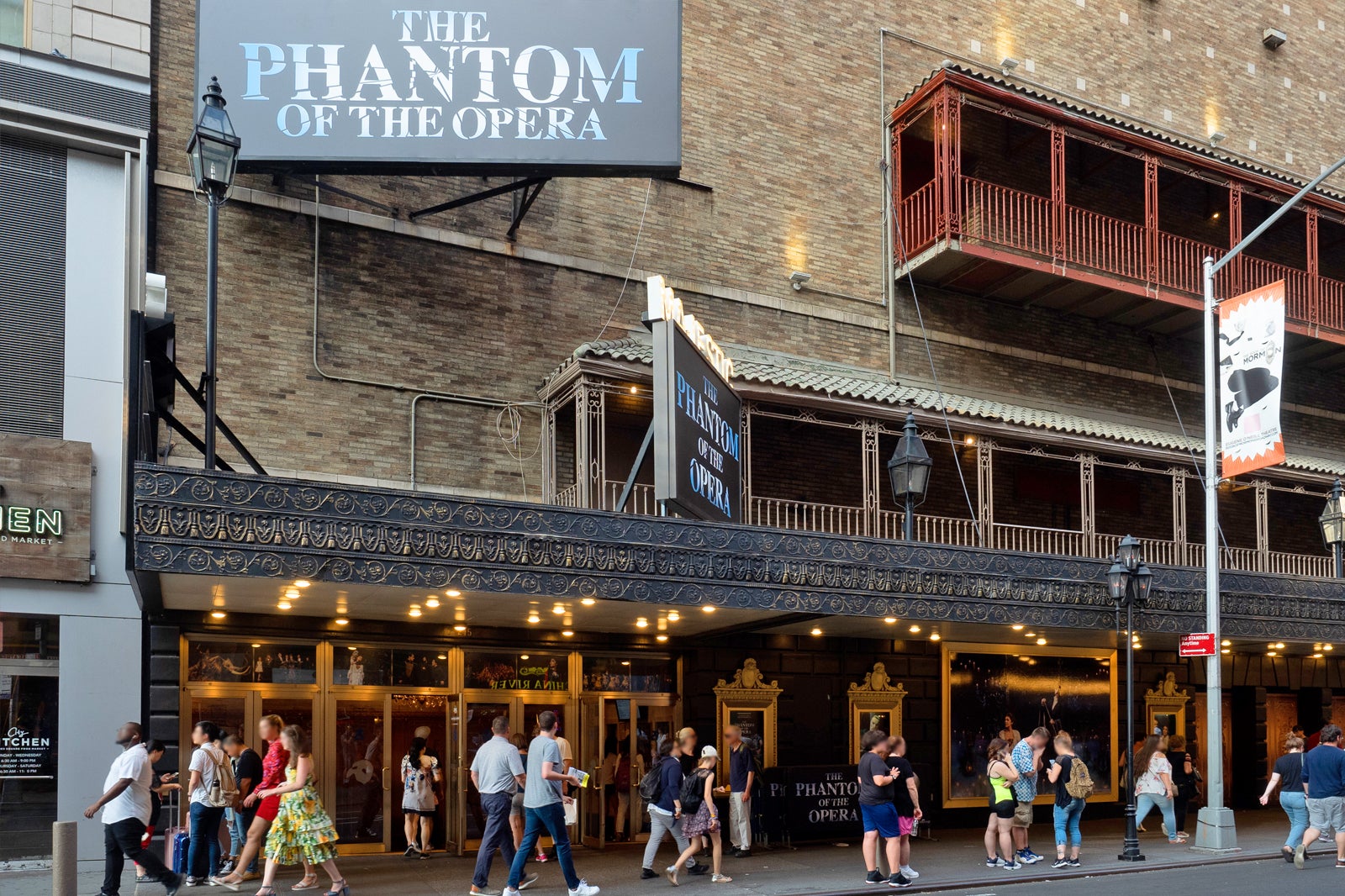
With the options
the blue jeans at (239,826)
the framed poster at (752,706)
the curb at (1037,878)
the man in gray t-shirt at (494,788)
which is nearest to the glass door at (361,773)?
the blue jeans at (239,826)

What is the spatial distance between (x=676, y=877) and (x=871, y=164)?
13.5m

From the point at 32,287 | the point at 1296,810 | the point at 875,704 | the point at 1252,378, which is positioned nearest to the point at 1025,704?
the point at 875,704

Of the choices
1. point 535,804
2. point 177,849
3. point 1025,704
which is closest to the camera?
point 535,804

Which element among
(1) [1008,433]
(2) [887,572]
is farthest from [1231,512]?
(2) [887,572]

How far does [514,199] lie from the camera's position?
739 inches

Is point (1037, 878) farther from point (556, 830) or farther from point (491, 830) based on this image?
point (491, 830)

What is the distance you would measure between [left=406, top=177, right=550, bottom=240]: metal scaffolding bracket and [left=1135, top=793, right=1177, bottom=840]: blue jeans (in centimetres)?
1200

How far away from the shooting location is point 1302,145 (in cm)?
2820

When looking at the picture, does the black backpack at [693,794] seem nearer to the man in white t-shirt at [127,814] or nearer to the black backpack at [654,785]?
the black backpack at [654,785]

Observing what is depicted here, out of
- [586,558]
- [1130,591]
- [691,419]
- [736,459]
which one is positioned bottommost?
[1130,591]

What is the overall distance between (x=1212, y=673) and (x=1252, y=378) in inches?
162

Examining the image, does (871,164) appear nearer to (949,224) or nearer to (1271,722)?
(949,224)

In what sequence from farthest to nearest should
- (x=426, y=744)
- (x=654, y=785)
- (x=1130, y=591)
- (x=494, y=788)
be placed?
(x=1130, y=591), (x=426, y=744), (x=654, y=785), (x=494, y=788)

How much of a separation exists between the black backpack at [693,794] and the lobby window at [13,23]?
459 inches
